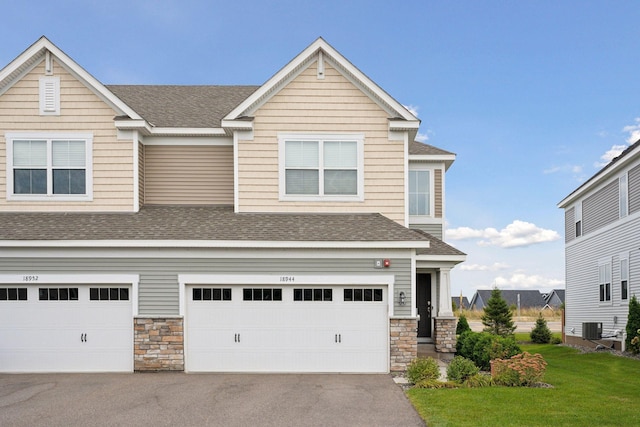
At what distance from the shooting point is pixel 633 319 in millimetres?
19844

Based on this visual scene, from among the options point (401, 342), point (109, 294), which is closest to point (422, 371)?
point (401, 342)

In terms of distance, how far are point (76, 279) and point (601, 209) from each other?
20016 mm

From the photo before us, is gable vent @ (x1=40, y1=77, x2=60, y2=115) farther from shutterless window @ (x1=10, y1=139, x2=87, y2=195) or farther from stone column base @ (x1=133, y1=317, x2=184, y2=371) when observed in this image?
stone column base @ (x1=133, y1=317, x2=184, y2=371)

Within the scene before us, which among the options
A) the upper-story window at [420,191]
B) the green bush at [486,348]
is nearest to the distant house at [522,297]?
the upper-story window at [420,191]

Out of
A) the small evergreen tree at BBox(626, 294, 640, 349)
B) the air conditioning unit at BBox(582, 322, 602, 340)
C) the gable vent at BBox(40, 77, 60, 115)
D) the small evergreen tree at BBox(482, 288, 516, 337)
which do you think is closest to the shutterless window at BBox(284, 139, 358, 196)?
the gable vent at BBox(40, 77, 60, 115)

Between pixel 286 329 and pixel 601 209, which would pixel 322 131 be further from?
pixel 601 209

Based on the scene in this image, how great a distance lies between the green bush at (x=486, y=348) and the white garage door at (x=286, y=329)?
2568 mm

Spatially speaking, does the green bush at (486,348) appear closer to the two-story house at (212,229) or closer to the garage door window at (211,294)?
the two-story house at (212,229)

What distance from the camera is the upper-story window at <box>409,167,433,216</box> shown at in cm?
2059

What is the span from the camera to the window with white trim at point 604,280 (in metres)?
23.9

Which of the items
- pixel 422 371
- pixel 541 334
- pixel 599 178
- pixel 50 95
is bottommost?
pixel 541 334

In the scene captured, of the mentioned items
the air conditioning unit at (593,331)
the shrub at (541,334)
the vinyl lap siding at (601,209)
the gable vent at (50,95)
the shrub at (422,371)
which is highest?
the gable vent at (50,95)

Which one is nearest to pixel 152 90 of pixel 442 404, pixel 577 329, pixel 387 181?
pixel 387 181

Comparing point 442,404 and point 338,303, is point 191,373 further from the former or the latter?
point 442,404
